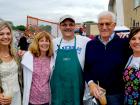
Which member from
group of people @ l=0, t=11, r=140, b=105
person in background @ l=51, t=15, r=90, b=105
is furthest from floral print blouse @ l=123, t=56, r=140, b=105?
person in background @ l=51, t=15, r=90, b=105

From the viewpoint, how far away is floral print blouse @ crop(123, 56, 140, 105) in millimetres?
4004

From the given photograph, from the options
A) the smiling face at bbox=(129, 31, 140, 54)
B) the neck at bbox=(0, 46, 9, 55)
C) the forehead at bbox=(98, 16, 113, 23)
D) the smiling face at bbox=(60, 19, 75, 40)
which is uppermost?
the forehead at bbox=(98, 16, 113, 23)

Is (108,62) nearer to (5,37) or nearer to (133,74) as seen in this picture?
(133,74)

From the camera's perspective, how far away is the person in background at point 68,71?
15.6 ft

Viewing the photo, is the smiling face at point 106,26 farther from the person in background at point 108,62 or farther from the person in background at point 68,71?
the person in background at point 68,71

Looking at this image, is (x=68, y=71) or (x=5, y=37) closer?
(x=5, y=37)

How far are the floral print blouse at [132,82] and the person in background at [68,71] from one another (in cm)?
78

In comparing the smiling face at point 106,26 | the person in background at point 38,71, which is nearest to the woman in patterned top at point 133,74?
the smiling face at point 106,26

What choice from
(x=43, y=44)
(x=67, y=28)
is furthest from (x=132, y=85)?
(x=43, y=44)

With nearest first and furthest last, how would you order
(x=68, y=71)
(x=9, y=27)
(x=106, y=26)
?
(x=106, y=26) → (x=9, y=27) → (x=68, y=71)

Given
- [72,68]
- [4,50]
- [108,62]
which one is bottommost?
[72,68]

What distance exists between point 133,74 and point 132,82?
9 cm

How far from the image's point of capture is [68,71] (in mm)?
4730

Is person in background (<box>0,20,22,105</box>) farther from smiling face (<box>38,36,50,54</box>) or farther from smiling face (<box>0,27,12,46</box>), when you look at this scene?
smiling face (<box>38,36,50,54</box>)
